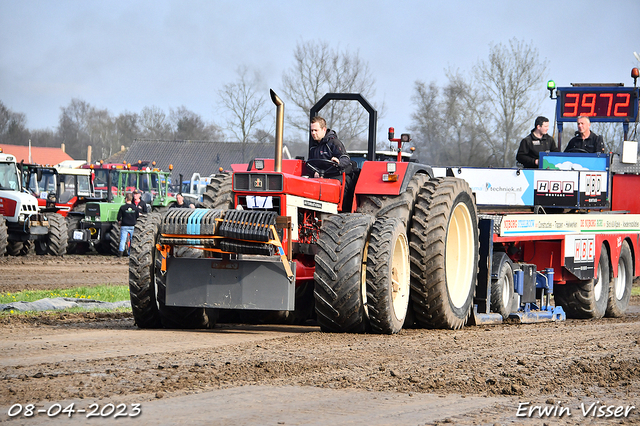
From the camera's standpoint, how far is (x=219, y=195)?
8820 millimetres

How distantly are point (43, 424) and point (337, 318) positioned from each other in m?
3.82

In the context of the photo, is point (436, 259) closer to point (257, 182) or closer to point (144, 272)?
point (257, 182)

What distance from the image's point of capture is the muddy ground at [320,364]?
16.7 feet

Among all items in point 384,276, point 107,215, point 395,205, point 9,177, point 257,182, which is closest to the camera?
point 384,276

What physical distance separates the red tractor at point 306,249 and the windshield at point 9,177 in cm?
1517

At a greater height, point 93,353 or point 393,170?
point 393,170

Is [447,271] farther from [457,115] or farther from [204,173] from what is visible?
[204,173]

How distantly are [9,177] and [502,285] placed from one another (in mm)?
16252

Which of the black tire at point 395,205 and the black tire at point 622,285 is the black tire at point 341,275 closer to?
the black tire at point 395,205

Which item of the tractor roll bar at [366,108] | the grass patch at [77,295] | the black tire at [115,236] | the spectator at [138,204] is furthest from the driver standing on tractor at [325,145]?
the black tire at [115,236]

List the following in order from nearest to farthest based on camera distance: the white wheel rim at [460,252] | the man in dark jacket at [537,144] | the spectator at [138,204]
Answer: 1. the white wheel rim at [460,252]
2. the man in dark jacket at [537,144]
3. the spectator at [138,204]

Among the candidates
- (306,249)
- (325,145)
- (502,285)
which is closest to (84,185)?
(502,285)

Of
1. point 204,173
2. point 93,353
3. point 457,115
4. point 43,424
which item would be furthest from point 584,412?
point 204,173

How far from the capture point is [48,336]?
24.8ft
